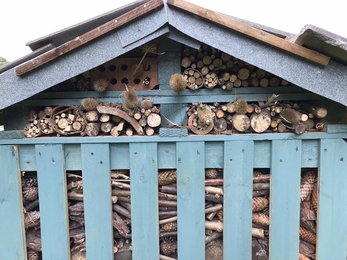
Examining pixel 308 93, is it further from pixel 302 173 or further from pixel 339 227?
pixel 339 227

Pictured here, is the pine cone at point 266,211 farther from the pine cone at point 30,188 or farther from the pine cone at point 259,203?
the pine cone at point 30,188

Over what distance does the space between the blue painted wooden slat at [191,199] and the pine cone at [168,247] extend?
91mm

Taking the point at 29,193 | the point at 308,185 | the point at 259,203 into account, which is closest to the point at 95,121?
the point at 29,193

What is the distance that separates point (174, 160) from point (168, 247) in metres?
0.72

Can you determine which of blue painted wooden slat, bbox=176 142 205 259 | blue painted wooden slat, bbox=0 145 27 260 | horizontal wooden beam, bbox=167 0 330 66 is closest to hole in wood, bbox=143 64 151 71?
horizontal wooden beam, bbox=167 0 330 66

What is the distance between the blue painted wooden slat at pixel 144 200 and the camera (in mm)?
1881

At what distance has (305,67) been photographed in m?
1.66

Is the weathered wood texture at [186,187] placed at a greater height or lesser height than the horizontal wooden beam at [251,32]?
lesser

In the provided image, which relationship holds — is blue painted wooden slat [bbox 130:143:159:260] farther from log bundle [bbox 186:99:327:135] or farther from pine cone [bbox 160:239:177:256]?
log bundle [bbox 186:99:327:135]

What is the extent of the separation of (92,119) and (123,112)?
0.25 meters

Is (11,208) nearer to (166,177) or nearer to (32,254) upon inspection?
(32,254)

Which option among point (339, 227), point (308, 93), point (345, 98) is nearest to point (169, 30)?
point (308, 93)

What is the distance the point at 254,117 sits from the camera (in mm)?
1844

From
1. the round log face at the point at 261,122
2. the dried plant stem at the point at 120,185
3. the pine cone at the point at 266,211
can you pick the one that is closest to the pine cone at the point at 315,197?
the pine cone at the point at 266,211
